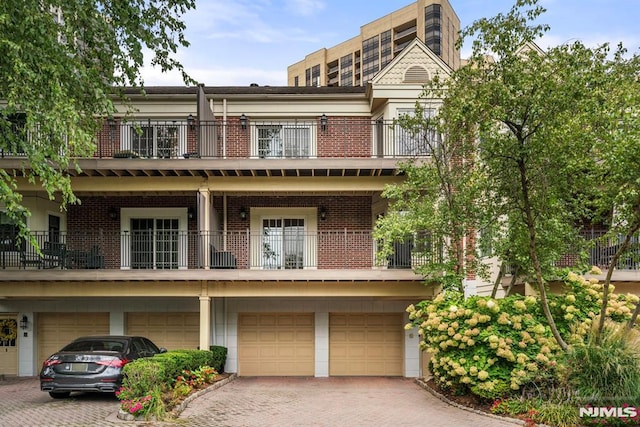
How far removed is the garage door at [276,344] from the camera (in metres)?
16.6

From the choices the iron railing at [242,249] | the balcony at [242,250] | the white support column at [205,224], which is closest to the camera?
the white support column at [205,224]

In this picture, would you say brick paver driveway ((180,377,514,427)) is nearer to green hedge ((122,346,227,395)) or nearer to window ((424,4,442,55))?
green hedge ((122,346,227,395))

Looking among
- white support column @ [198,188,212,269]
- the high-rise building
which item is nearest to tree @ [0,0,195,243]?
white support column @ [198,188,212,269]

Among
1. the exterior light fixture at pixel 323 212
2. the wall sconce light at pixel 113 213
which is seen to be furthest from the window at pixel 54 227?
the exterior light fixture at pixel 323 212

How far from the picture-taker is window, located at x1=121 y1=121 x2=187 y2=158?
16.4m

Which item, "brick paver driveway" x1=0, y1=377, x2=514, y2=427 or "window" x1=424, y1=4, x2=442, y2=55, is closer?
"brick paver driveway" x1=0, y1=377, x2=514, y2=427

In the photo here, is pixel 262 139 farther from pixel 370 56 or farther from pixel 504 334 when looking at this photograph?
pixel 370 56

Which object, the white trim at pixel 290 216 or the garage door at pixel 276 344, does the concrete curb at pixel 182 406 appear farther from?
the white trim at pixel 290 216

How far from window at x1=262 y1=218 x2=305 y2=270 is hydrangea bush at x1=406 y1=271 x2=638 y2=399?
19.3 feet

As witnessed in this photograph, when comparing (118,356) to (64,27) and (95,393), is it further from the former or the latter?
(64,27)

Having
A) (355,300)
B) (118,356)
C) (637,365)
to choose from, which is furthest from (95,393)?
(637,365)

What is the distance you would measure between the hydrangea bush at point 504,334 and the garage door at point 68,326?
1024cm

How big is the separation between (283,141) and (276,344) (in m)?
6.19

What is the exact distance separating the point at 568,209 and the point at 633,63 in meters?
3.08
